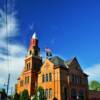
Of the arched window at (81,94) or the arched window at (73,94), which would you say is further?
the arched window at (81,94)

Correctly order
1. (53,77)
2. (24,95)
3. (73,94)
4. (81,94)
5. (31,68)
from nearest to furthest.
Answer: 1. (53,77)
2. (73,94)
3. (24,95)
4. (81,94)
5. (31,68)

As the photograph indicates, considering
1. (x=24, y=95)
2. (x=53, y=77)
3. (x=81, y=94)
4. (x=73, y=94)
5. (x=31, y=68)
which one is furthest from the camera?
(x=31, y=68)

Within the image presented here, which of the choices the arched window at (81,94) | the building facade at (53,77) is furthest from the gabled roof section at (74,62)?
the arched window at (81,94)

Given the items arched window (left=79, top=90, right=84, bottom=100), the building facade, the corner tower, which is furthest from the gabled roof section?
the corner tower

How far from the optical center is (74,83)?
6869cm

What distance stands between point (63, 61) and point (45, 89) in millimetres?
9609

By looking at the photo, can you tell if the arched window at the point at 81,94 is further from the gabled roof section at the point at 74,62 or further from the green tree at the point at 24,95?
the green tree at the point at 24,95

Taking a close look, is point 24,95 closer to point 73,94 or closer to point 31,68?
point 31,68

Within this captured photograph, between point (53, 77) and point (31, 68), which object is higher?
point (31, 68)

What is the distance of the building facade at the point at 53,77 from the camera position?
65812 millimetres

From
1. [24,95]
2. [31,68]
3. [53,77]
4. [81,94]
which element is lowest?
[24,95]

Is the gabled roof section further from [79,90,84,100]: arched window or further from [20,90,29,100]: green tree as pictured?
[20,90,29,100]: green tree

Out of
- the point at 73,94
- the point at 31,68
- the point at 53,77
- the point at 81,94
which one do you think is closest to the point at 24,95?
the point at 31,68

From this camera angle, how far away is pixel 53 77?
6681 cm
